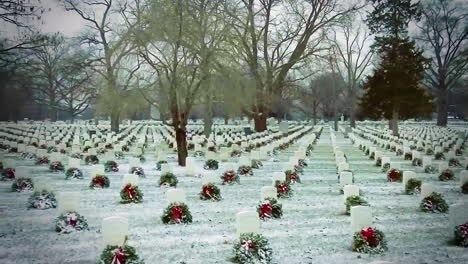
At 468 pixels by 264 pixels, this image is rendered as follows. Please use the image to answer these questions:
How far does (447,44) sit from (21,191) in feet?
154

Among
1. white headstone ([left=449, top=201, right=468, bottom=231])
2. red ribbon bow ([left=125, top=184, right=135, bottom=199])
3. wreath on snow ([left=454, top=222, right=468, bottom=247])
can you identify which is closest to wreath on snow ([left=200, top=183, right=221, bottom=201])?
red ribbon bow ([left=125, top=184, right=135, bottom=199])

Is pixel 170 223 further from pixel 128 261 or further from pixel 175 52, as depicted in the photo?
pixel 175 52

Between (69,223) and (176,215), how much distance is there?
1974 mm

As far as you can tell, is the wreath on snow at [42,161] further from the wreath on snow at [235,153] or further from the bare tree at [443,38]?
the bare tree at [443,38]

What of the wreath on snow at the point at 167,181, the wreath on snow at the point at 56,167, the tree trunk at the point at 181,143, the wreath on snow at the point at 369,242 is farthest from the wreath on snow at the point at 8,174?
the wreath on snow at the point at 369,242

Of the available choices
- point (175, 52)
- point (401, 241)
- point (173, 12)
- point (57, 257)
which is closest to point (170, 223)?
point (57, 257)

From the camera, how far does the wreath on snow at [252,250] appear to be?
23.2 feet

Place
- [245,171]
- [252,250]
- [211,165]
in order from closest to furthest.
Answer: [252,250], [245,171], [211,165]

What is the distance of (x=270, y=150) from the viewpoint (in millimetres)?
23984

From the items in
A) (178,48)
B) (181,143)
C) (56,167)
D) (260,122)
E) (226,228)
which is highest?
(178,48)

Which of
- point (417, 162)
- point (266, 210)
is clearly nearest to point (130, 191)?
point (266, 210)

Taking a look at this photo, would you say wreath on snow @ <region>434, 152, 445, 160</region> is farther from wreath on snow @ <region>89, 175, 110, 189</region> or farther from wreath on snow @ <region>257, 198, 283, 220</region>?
→ wreath on snow @ <region>89, 175, 110, 189</region>

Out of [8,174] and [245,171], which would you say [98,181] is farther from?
[245,171]

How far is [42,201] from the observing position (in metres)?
11.1
